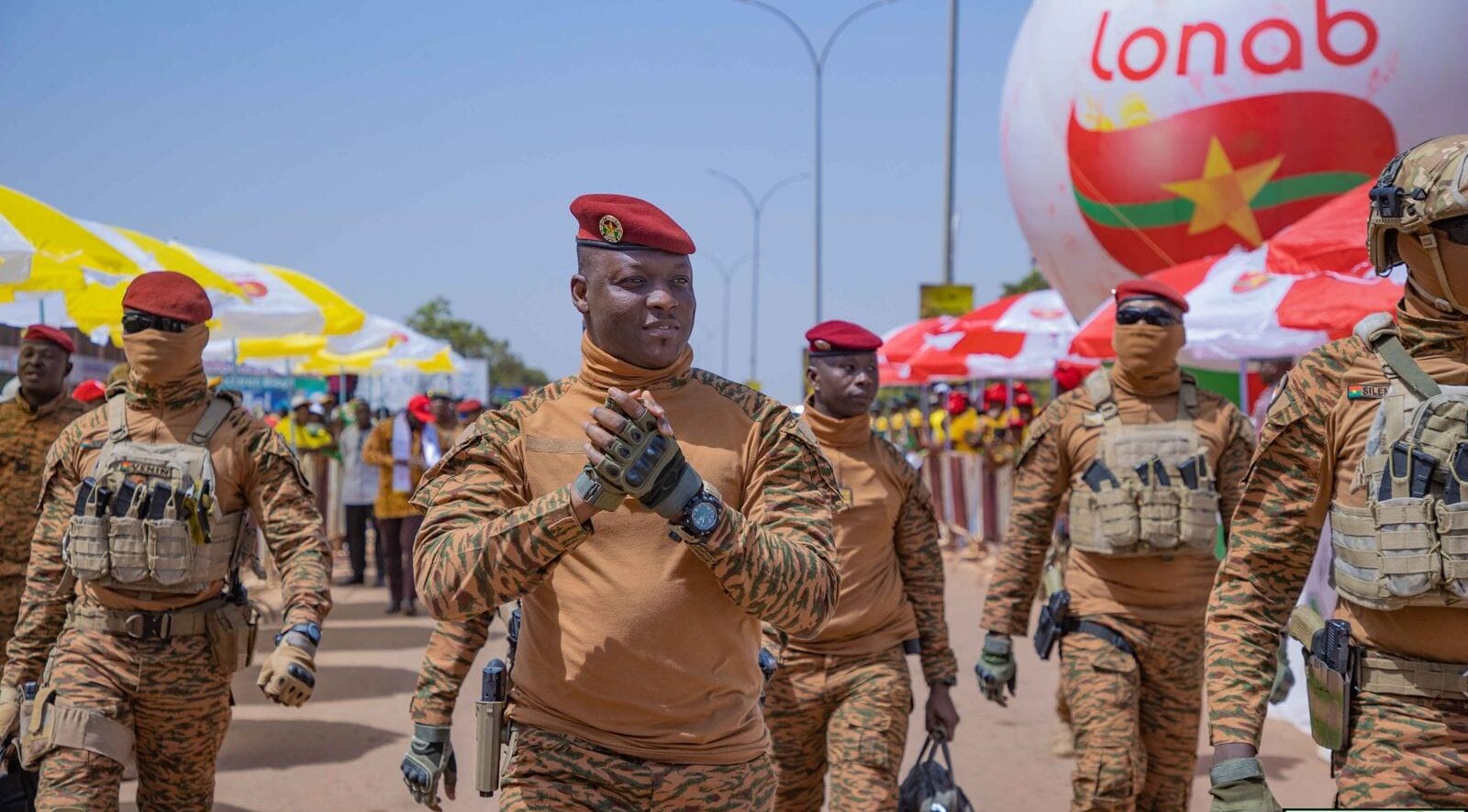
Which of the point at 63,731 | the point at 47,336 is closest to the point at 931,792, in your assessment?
the point at 63,731

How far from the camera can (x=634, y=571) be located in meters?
3.30

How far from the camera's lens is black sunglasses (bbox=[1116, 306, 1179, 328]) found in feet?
20.7

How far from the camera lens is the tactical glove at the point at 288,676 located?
14.9ft

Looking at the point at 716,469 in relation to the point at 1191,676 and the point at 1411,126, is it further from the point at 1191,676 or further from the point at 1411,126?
the point at 1411,126

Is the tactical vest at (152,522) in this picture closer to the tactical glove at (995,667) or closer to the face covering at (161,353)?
the face covering at (161,353)

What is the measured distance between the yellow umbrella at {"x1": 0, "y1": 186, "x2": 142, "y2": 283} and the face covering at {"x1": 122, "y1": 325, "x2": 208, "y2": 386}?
434cm

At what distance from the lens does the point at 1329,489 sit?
3.55 m

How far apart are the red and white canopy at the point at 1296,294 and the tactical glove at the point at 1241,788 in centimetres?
587

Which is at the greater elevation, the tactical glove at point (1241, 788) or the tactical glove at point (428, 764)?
the tactical glove at point (1241, 788)

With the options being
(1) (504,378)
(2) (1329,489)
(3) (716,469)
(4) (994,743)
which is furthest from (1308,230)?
(1) (504,378)

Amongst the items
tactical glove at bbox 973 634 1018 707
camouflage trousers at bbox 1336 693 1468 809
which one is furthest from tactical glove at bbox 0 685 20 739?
camouflage trousers at bbox 1336 693 1468 809

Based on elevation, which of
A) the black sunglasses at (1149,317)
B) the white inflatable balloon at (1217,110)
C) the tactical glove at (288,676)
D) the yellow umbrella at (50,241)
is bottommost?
the tactical glove at (288,676)

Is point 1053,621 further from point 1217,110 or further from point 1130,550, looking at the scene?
point 1217,110

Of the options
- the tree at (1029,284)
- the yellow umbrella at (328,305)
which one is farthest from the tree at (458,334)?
the yellow umbrella at (328,305)
